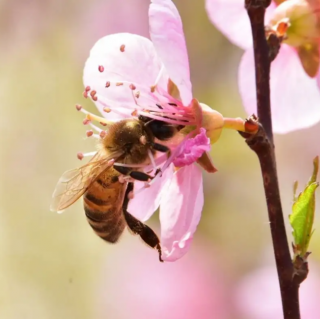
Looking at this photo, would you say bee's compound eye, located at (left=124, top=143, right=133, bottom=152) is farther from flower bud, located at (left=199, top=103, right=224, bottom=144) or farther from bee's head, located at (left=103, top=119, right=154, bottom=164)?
flower bud, located at (left=199, top=103, right=224, bottom=144)

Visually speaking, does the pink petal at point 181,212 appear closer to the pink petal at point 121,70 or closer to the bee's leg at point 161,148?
the bee's leg at point 161,148

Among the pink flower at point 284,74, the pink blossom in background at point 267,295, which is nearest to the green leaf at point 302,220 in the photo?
the pink flower at point 284,74

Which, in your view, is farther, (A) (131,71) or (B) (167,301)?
(B) (167,301)

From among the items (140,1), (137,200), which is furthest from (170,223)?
(140,1)

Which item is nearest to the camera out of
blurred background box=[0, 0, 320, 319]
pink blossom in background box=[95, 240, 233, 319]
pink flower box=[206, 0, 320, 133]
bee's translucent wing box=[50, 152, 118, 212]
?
bee's translucent wing box=[50, 152, 118, 212]

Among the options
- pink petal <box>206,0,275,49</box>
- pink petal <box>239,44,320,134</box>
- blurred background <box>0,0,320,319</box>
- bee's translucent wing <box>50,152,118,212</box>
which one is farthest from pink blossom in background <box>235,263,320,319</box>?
bee's translucent wing <box>50,152,118,212</box>

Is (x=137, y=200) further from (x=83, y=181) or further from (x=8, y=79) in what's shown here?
(x=8, y=79)

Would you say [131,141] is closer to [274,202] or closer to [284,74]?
[274,202]
